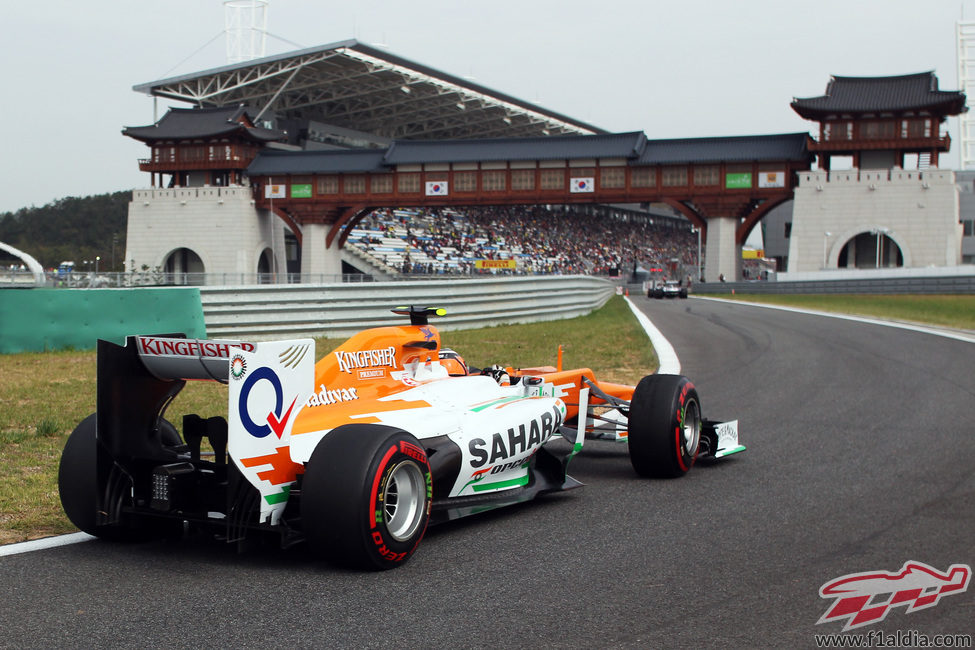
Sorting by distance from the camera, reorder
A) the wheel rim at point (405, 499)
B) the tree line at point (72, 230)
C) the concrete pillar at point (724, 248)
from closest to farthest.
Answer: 1. the wheel rim at point (405, 499)
2. the concrete pillar at point (724, 248)
3. the tree line at point (72, 230)

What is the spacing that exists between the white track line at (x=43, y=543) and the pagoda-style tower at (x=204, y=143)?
199ft

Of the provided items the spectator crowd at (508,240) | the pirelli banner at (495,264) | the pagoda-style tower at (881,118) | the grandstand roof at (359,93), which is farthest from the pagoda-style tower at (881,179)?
the grandstand roof at (359,93)

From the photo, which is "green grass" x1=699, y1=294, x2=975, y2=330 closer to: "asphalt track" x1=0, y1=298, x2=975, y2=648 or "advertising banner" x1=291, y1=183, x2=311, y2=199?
"asphalt track" x1=0, y1=298, x2=975, y2=648

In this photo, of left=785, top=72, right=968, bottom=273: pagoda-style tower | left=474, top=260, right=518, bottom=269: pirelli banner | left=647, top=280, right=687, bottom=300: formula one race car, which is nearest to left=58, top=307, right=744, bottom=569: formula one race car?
left=647, top=280, right=687, bottom=300: formula one race car

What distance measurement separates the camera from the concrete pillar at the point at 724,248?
2263 inches

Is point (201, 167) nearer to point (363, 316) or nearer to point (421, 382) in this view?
point (363, 316)

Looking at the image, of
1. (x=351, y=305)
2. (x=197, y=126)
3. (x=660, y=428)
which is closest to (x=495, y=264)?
(x=197, y=126)

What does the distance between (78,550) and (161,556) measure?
463mm

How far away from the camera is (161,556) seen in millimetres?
4816

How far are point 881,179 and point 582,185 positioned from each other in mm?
17810

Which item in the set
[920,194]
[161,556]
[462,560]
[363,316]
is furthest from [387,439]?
[920,194]

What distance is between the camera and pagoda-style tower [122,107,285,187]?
6366cm

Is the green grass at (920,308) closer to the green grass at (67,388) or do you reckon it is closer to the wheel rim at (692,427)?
the green grass at (67,388)
